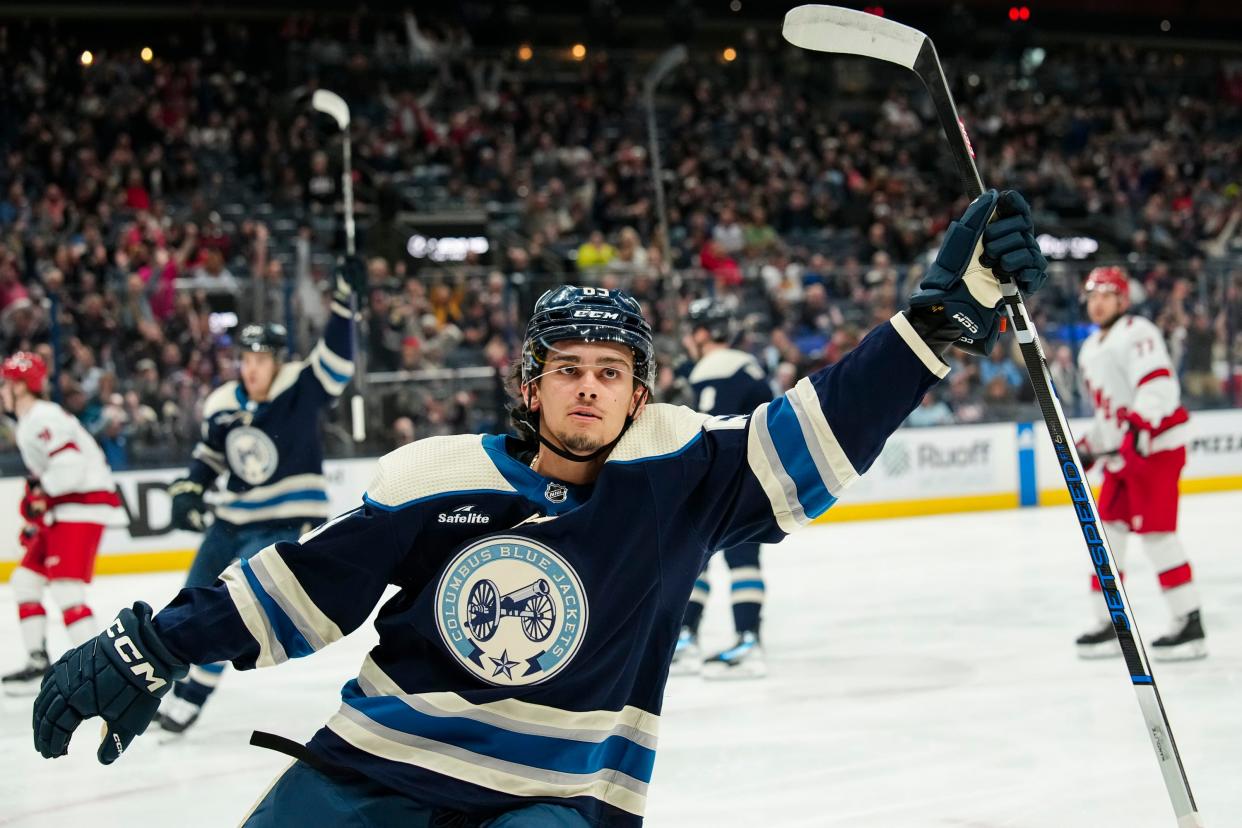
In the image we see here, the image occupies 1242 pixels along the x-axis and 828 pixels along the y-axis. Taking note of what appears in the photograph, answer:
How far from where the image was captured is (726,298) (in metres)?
10.5

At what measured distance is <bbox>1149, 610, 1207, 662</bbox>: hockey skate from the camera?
5.32m

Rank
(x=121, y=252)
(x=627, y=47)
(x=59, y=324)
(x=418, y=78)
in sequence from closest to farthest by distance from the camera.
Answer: (x=59, y=324)
(x=121, y=252)
(x=418, y=78)
(x=627, y=47)

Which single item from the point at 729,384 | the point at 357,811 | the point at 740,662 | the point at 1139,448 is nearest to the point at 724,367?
the point at 729,384

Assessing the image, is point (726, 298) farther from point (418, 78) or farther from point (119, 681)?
point (119, 681)

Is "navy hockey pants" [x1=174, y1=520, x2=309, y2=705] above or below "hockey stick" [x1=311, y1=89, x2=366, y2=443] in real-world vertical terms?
below

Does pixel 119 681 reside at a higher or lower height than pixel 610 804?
higher

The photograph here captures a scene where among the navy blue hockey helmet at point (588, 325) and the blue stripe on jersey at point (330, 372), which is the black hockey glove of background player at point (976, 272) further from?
the blue stripe on jersey at point (330, 372)

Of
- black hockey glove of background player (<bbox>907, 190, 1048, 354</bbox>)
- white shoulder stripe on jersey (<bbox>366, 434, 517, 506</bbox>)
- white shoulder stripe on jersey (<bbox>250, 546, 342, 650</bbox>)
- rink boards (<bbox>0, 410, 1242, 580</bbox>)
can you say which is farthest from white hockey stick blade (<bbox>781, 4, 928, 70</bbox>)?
rink boards (<bbox>0, 410, 1242, 580</bbox>)

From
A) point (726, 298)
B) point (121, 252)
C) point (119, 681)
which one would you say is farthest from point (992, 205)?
point (121, 252)

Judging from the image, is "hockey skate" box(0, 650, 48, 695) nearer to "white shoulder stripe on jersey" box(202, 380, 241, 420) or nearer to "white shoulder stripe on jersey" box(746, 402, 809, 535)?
"white shoulder stripe on jersey" box(202, 380, 241, 420)

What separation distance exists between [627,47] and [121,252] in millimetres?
8944

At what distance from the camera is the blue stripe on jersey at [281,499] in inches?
193

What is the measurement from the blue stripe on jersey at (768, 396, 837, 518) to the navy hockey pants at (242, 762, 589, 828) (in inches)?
21.8

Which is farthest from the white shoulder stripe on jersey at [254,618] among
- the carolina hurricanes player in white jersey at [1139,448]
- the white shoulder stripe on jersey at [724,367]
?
the carolina hurricanes player in white jersey at [1139,448]
